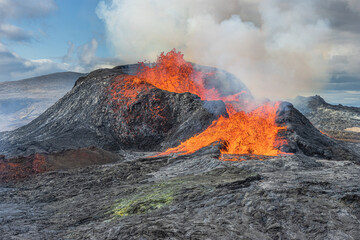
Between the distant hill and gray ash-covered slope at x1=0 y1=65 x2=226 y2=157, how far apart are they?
30.7m

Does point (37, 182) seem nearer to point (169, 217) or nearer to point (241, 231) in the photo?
point (169, 217)

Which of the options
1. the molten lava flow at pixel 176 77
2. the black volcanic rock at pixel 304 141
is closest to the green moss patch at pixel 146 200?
the black volcanic rock at pixel 304 141

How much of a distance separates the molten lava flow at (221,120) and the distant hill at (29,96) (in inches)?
1430

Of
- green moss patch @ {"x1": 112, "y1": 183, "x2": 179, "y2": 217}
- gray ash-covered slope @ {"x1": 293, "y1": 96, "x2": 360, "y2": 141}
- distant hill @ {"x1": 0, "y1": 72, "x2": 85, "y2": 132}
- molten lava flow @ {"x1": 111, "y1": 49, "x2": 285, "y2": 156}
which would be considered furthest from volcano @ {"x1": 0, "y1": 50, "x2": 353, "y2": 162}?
distant hill @ {"x1": 0, "y1": 72, "x2": 85, "y2": 132}

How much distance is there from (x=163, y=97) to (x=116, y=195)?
15828 millimetres

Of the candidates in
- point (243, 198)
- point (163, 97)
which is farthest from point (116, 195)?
point (163, 97)

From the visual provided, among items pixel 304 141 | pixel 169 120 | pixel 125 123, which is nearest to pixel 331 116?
pixel 304 141

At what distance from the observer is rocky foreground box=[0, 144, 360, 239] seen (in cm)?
655

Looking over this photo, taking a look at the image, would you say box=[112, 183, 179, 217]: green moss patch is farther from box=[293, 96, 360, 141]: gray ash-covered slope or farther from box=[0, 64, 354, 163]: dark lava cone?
box=[293, 96, 360, 141]: gray ash-covered slope

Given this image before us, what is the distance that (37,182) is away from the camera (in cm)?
1490

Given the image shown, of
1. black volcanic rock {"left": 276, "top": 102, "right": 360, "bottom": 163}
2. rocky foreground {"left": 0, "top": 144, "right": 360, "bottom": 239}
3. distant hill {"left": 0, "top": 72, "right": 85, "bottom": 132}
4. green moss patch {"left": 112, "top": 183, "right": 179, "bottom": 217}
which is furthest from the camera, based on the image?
distant hill {"left": 0, "top": 72, "right": 85, "bottom": 132}

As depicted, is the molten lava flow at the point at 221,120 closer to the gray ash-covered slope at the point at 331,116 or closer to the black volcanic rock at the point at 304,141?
the black volcanic rock at the point at 304,141

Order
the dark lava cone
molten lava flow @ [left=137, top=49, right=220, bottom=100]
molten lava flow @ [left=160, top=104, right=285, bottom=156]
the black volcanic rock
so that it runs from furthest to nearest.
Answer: molten lava flow @ [left=137, top=49, right=220, bottom=100] → the dark lava cone → the black volcanic rock → molten lava flow @ [left=160, top=104, right=285, bottom=156]

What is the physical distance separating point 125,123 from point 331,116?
42.3 m
